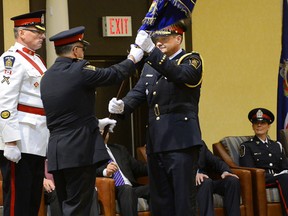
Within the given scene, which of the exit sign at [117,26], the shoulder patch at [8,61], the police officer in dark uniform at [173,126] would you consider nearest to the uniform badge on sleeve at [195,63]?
the police officer in dark uniform at [173,126]

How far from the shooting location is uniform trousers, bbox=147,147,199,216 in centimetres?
461

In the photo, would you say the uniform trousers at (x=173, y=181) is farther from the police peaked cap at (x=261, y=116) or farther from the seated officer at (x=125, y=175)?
the police peaked cap at (x=261, y=116)

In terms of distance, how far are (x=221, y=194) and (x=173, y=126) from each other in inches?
91.0

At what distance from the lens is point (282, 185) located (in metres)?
6.97

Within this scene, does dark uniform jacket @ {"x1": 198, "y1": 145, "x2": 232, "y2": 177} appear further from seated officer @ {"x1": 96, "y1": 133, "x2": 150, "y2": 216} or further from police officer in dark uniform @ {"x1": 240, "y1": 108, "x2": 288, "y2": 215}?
seated officer @ {"x1": 96, "y1": 133, "x2": 150, "y2": 216}

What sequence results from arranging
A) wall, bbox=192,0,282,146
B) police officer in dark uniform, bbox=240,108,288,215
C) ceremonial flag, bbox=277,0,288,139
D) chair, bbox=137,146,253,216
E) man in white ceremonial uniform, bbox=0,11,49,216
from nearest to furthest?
man in white ceremonial uniform, bbox=0,11,49,216, chair, bbox=137,146,253,216, police officer in dark uniform, bbox=240,108,288,215, ceremonial flag, bbox=277,0,288,139, wall, bbox=192,0,282,146

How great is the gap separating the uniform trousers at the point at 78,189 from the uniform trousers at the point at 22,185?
1.04 feet

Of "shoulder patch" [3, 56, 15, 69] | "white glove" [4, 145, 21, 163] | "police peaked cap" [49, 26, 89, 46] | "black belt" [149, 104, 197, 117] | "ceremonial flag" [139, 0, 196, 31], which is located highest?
"ceremonial flag" [139, 0, 196, 31]

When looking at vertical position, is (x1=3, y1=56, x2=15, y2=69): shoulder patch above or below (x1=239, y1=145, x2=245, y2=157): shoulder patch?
above

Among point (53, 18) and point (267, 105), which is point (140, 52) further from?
point (267, 105)

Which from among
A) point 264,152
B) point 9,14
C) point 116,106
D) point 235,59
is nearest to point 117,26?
point 9,14

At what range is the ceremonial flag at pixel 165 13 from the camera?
15.4 ft

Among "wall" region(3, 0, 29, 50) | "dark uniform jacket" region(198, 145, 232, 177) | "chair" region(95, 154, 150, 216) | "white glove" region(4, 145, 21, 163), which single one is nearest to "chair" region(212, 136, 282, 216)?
"dark uniform jacket" region(198, 145, 232, 177)

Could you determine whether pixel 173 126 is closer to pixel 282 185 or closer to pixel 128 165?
pixel 128 165
